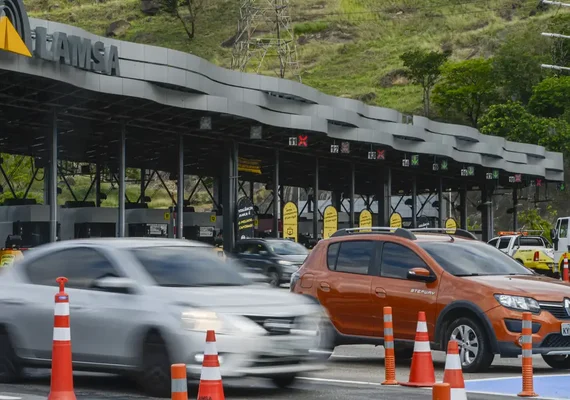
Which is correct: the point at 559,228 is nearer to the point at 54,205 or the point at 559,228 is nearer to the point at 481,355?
the point at 54,205

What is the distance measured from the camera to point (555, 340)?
15.3 meters

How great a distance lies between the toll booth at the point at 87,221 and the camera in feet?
181

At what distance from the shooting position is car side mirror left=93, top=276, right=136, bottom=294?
12894mm

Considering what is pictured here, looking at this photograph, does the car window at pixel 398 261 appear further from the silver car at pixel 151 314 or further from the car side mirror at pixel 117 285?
the car side mirror at pixel 117 285

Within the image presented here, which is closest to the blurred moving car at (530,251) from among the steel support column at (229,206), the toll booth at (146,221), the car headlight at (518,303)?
the steel support column at (229,206)

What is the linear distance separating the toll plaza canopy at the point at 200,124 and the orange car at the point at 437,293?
19439 mm

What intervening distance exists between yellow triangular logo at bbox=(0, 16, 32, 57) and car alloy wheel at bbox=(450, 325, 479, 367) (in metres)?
21.0

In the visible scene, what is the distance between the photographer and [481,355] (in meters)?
15.3

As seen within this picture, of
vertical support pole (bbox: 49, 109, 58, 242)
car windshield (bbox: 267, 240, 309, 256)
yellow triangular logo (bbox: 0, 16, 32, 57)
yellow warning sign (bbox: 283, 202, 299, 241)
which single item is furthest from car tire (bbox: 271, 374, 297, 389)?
yellow warning sign (bbox: 283, 202, 299, 241)

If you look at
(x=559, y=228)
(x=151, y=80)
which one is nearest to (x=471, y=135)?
(x=559, y=228)

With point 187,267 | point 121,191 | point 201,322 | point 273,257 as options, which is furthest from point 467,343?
point 121,191

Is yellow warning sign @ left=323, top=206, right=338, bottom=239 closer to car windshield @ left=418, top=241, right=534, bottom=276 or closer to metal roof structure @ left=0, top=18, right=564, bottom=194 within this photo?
metal roof structure @ left=0, top=18, right=564, bottom=194

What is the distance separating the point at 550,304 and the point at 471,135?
2203 inches

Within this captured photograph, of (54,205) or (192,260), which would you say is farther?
(54,205)
